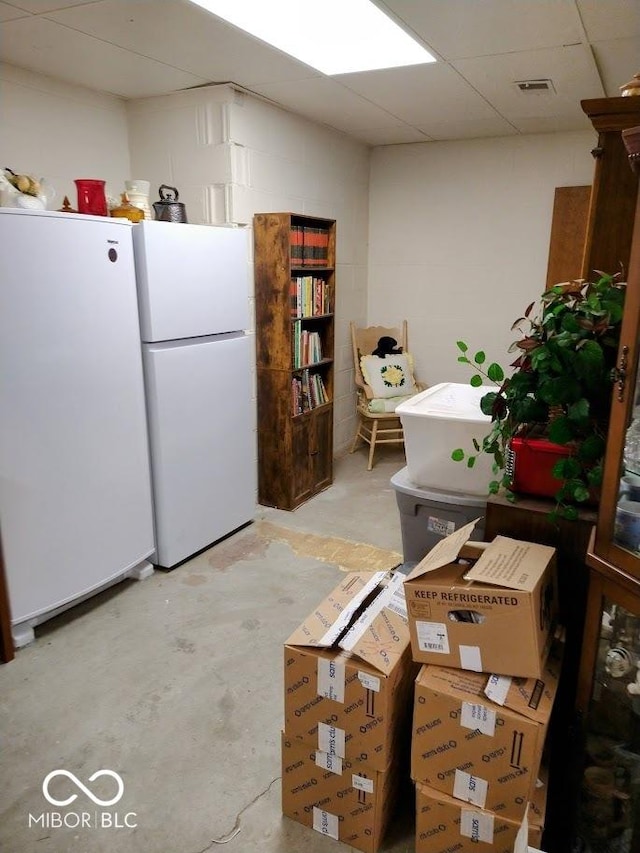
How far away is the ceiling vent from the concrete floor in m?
2.54

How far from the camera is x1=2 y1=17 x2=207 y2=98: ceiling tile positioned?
8.11 feet

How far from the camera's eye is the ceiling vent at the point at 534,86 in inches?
122

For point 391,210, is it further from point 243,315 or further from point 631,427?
point 631,427

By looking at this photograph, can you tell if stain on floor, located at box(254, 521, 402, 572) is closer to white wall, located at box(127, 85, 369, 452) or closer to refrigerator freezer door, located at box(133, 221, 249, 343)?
refrigerator freezer door, located at box(133, 221, 249, 343)

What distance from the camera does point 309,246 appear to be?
12.3ft

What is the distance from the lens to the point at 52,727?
1.99m

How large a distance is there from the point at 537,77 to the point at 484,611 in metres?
2.84

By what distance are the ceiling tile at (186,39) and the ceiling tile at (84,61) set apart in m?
0.09

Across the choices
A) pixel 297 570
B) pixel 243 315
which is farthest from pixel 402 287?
pixel 297 570

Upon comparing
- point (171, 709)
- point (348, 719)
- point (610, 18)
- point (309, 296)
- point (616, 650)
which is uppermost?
point (610, 18)

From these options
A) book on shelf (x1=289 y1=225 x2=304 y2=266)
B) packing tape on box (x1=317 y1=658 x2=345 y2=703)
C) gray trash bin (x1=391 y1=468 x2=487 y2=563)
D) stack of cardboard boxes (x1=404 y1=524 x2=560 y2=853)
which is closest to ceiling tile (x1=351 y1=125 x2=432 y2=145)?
book on shelf (x1=289 y1=225 x2=304 y2=266)

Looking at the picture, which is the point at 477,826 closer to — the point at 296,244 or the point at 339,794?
the point at 339,794

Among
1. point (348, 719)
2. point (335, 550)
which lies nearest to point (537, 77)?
point (335, 550)

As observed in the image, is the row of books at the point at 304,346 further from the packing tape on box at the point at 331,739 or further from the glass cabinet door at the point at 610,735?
the glass cabinet door at the point at 610,735
